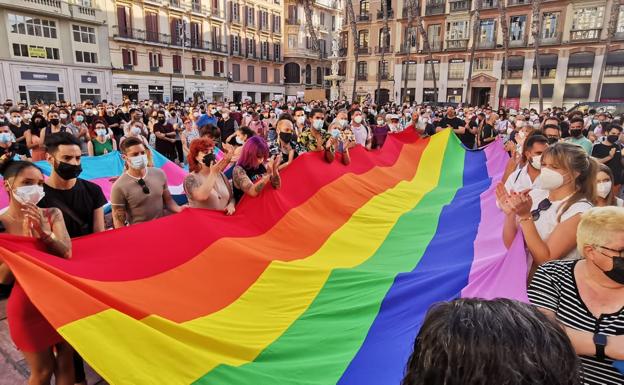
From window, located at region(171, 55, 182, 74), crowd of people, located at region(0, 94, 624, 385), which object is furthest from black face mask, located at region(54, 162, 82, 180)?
window, located at region(171, 55, 182, 74)

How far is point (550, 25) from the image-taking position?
3803 centimetres

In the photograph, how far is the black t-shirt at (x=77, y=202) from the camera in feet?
10.7

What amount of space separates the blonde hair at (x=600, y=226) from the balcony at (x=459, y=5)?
152ft

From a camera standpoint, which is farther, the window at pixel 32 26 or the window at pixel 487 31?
the window at pixel 487 31

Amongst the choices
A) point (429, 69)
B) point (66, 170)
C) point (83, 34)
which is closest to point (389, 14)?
point (429, 69)

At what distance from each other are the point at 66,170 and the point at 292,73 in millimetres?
57616

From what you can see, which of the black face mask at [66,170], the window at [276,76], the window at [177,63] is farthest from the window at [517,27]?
the black face mask at [66,170]

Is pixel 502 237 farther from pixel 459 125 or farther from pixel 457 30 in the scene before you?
pixel 457 30

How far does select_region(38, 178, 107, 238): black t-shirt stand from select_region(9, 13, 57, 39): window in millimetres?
35121

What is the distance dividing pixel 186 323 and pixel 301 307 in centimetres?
98

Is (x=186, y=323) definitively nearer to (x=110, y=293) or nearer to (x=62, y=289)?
(x=110, y=293)

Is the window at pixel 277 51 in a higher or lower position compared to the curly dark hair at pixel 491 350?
higher

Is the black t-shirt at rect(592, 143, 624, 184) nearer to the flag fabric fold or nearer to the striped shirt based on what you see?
the flag fabric fold

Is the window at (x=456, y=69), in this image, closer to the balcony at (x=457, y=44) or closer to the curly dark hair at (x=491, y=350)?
the balcony at (x=457, y=44)
